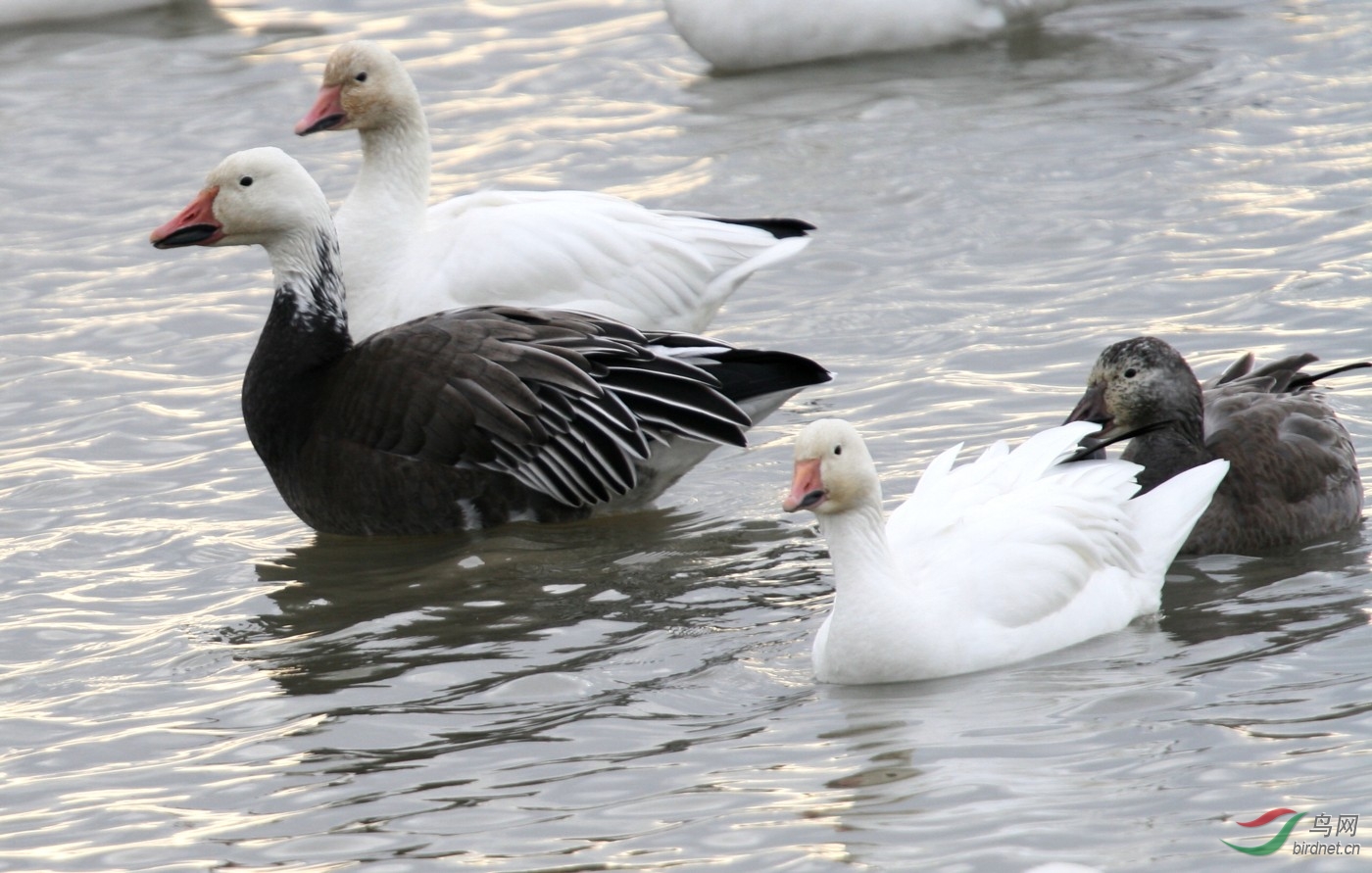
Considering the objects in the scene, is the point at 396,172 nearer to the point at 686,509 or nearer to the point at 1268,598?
the point at 686,509

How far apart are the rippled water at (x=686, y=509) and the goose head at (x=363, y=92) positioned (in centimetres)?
134

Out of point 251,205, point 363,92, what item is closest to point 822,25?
point 363,92

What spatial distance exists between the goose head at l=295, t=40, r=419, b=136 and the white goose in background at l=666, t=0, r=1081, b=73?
392cm

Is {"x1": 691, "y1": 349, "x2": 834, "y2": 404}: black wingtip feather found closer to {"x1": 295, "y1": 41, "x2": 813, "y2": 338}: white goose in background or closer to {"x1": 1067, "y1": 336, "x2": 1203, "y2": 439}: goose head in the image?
{"x1": 295, "y1": 41, "x2": 813, "y2": 338}: white goose in background

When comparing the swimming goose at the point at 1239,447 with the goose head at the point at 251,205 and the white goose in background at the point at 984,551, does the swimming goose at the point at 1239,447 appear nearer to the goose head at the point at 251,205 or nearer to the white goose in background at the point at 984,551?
the white goose in background at the point at 984,551

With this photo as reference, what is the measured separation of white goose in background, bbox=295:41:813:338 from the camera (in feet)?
26.5

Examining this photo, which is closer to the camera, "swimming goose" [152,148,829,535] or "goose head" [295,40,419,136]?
"swimming goose" [152,148,829,535]

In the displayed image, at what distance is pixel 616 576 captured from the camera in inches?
266

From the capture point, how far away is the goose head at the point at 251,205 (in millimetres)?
7477

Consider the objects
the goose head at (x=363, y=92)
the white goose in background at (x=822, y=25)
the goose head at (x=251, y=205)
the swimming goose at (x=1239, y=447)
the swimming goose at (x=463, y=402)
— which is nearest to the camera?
the swimming goose at (x=1239, y=447)

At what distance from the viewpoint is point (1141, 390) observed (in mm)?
6582

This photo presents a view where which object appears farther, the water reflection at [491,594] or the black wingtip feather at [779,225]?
the black wingtip feather at [779,225]

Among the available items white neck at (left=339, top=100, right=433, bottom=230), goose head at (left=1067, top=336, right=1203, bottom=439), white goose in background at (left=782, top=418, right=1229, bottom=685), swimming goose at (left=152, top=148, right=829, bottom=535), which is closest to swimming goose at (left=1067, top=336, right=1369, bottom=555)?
goose head at (left=1067, top=336, right=1203, bottom=439)

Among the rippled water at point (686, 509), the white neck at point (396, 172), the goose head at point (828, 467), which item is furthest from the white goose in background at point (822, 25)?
the goose head at point (828, 467)
